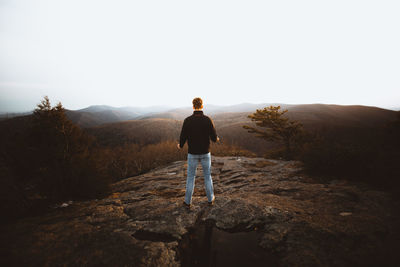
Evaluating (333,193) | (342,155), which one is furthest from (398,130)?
(333,193)

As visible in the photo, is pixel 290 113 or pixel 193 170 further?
pixel 290 113

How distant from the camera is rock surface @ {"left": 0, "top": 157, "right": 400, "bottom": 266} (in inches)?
81.8

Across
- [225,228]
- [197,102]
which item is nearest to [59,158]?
[197,102]

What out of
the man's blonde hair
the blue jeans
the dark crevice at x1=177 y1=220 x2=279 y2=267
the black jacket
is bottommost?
the dark crevice at x1=177 y1=220 x2=279 y2=267

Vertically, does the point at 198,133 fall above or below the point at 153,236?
above

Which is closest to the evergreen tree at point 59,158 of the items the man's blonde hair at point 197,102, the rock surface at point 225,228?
the rock surface at point 225,228

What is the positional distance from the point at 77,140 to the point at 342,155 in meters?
7.82

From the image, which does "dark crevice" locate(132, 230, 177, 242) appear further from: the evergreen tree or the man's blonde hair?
the evergreen tree

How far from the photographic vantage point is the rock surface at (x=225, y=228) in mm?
2078

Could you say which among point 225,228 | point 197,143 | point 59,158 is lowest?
point 225,228

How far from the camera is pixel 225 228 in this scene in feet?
9.53

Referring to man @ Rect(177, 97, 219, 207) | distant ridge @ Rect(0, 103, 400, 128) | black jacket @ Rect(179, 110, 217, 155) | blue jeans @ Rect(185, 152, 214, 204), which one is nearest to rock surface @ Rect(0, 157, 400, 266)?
blue jeans @ Rect(185, 152, 214, 204)

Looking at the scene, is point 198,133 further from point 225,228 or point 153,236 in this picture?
point 153,236

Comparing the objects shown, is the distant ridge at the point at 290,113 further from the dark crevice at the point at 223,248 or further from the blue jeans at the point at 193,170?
the dark crevice at the point at 223,248
